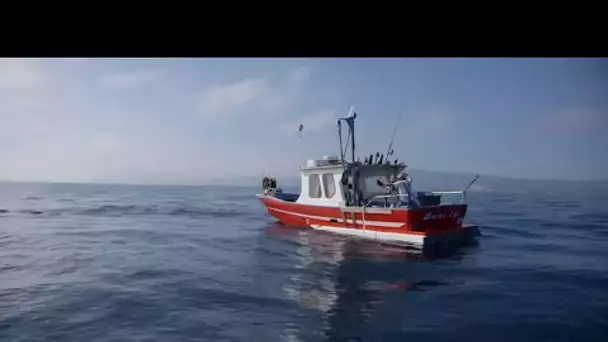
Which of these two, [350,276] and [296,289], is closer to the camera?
[296,289]

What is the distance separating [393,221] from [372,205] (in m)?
1.82

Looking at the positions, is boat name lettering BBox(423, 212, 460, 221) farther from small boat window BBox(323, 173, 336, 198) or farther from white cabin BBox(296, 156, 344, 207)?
small boat window BBox(323, 173, 336, 198)

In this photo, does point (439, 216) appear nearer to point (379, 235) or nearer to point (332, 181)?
point (379, 235)

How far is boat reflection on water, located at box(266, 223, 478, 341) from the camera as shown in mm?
6355

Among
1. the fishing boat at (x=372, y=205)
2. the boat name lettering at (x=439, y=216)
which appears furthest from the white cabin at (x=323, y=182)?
the boat name lettering at (x=439, y=216)

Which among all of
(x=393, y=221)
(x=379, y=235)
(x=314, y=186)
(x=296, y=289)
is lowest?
(x=296, y=289)

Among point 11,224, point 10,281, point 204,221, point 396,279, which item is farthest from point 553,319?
point 11,224

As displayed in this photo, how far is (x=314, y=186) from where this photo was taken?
14.3 metres

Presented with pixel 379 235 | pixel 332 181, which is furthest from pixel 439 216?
pixel 332 181

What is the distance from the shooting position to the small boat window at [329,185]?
13703mm

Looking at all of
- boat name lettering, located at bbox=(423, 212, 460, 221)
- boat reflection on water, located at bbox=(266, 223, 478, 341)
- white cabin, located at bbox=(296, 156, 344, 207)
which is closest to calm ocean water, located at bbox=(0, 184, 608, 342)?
boat reflection on water, located at bbox=(266, 223, 478, 341)

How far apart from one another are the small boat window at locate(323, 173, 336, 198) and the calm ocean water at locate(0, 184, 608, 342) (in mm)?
1453
